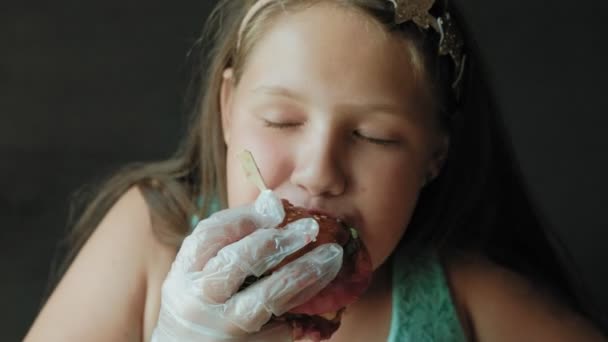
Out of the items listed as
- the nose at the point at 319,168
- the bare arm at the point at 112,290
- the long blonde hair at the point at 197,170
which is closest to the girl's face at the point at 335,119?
the nose at the point at 319,168

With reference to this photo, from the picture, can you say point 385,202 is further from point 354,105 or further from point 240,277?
point 240,277

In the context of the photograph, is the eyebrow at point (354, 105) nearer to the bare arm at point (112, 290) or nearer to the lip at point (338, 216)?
the lip at point (338, 216)

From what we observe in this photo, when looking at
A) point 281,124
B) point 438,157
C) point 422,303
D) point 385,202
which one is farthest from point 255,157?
point 422,303

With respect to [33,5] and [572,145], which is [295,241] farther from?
[33,5]

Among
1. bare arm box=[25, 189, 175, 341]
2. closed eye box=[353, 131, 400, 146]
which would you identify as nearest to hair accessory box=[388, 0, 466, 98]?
closed eye box=[353, 131, 400, 146]

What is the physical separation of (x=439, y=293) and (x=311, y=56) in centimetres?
42

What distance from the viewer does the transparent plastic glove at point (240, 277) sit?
2.95 ft

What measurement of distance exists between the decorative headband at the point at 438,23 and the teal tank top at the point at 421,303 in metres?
0.26

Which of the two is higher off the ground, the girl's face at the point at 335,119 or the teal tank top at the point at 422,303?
the girl's face at the point at 335,119

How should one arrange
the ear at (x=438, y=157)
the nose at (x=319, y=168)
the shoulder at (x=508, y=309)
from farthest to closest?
the shoulder at (x=508, y=309), the ear at (x=438, y=157), the nose at (x=319, y=168)

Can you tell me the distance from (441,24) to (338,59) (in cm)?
17

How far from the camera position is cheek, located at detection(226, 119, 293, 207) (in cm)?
107

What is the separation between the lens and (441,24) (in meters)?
1.17

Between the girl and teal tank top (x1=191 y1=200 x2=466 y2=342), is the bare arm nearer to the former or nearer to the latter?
the girl
